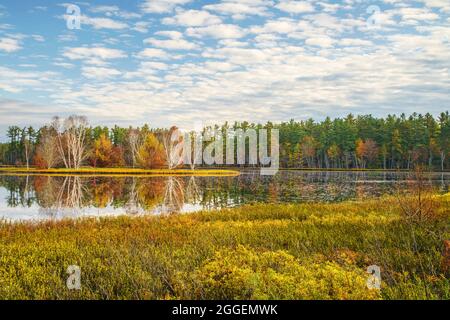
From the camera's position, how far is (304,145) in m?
112

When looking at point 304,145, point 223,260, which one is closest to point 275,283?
point 223,260

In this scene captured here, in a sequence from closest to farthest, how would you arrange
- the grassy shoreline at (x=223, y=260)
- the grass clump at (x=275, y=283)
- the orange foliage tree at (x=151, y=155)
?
the grass clump at (x=275, y=283) < the grassy shoreline at (x=223, y=260) < the orange foliage tree at (x=151, y=155)

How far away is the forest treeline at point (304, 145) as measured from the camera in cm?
7994

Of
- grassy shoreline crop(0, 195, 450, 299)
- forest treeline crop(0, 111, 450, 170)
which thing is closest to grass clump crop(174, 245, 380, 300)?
grassy shoreline crop(0, 195, 450, 299)

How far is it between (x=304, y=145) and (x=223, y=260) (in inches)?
4171

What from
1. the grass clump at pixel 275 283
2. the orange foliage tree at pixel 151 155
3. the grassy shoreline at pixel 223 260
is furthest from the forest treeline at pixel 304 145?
the grass clump at pixel 275 283

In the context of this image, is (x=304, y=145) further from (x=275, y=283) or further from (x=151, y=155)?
(x=275, y=283)

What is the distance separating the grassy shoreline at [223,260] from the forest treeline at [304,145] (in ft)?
207

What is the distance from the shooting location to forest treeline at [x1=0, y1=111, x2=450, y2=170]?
262ft

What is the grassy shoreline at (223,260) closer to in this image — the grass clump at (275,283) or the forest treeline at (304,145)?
the grass clump at (275,283)
